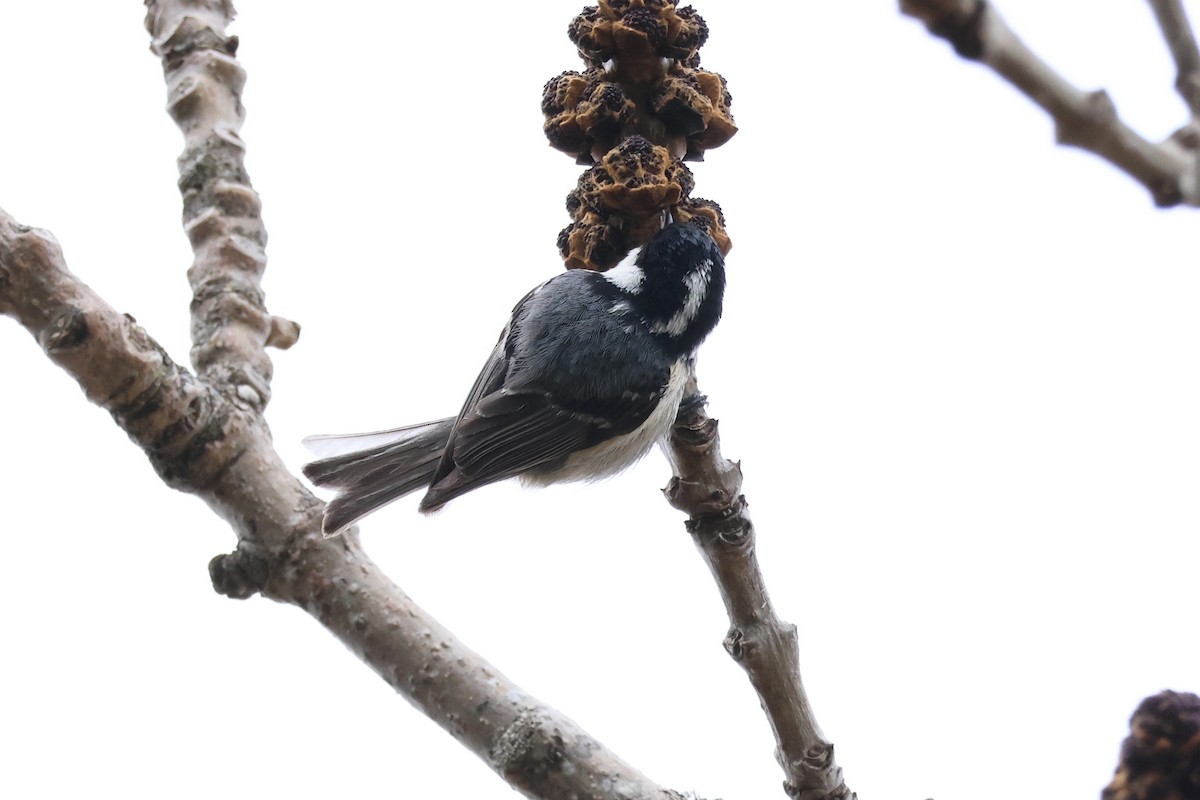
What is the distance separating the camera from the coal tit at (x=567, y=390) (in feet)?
6.48

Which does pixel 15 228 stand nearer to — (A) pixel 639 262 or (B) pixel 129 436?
(B) pixel 129 436

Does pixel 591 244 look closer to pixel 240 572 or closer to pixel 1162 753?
pixel 240 572

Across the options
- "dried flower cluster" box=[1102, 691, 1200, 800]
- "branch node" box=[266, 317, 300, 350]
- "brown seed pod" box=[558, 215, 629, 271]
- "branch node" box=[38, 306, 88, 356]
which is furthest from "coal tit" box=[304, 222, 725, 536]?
"dried flower cluster" box=[1102, 691, 1200, 800]

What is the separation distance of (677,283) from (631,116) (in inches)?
17.1

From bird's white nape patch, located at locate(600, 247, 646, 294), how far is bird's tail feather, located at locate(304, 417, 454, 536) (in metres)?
0.47

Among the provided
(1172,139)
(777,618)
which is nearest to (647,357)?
(777,618)

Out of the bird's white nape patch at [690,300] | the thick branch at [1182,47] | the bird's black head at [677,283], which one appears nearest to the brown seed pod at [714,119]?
the bird's black head at [677,283]

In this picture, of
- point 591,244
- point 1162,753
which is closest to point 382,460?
point 591,244

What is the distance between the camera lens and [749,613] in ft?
4.28

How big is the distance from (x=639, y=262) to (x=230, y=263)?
1.89 feet

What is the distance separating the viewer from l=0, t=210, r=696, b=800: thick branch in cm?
134

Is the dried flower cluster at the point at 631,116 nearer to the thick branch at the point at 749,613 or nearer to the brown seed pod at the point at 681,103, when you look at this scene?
the brown seed pod at the point at 681,103

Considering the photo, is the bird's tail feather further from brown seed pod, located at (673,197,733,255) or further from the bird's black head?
brown seed pod, located at (673,197,733,255)

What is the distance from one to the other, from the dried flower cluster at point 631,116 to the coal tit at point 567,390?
0.42m
